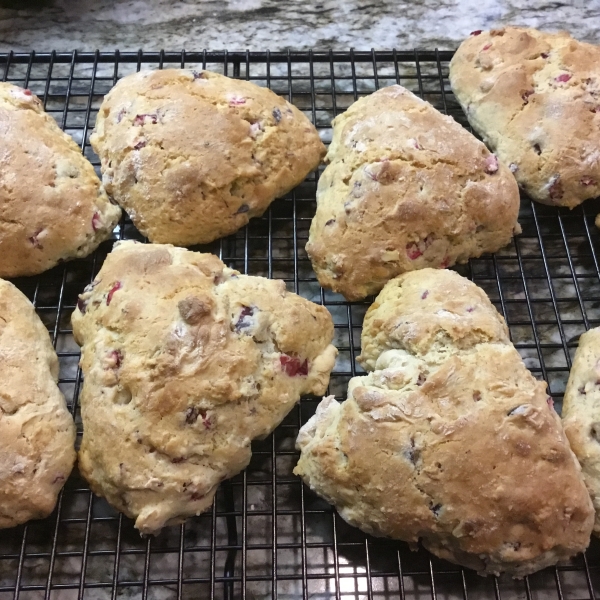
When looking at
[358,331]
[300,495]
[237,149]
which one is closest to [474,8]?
[237,149]

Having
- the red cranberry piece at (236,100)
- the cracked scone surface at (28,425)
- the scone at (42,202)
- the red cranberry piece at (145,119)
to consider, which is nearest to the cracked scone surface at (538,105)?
the red cranberry piece at (236,100)

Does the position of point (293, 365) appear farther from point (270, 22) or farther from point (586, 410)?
point (270, 22)

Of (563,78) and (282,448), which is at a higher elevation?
(563,78)

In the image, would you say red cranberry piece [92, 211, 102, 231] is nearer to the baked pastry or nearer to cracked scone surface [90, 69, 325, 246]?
cracked scone surface [90, 69, 325, 246]

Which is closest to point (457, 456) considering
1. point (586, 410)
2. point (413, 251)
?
point (586, 410)

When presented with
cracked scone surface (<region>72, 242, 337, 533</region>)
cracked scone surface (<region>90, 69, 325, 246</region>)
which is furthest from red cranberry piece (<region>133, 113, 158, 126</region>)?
cracked scone surface (<region>72, 242, 337, 533</region>)
